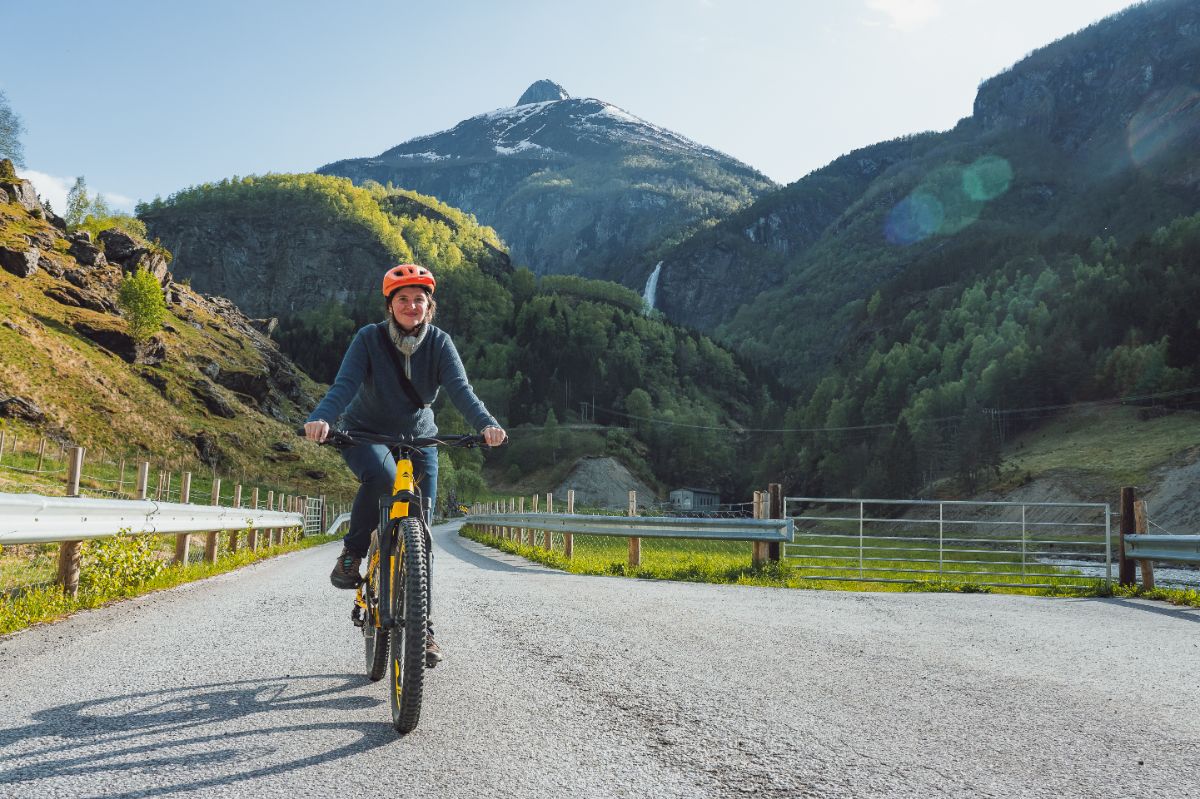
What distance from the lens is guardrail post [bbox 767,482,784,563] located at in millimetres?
13125

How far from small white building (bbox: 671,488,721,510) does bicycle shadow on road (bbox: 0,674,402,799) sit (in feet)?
403

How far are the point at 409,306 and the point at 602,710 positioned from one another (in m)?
2.39

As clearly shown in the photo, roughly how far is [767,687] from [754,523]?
8806 mm

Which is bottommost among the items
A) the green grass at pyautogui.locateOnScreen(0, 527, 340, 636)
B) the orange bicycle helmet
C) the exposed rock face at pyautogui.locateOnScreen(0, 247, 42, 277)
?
the green grass at pyautogui.locateOnScreen(0, 527, 340, 636)

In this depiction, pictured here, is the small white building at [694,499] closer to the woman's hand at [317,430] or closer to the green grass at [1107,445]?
the green grass at [1107,445]

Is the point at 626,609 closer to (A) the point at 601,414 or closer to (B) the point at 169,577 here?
(B) the point at 169,577

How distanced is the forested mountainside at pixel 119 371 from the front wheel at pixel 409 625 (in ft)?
157

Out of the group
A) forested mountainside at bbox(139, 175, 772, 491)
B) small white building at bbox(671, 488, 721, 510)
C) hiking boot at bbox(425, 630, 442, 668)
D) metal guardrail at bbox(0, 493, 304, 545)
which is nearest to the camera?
hiking boot at bbox(425, 630, 442, 668)

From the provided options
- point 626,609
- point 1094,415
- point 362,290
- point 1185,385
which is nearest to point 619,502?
point 1094,415

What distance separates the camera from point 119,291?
257ft

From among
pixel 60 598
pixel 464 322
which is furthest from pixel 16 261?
pixel 464 322

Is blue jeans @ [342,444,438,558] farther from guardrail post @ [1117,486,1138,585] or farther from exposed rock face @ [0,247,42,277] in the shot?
exposed rock face @ [0,247,42,277]

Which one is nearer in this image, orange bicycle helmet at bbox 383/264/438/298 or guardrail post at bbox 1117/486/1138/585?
orange bicycle helmet at bbox 383/264/438/298

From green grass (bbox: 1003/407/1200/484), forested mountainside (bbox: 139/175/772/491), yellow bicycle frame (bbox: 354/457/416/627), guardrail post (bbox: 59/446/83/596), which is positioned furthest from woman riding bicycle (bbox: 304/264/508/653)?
forested mountainside (bbox: 139/175/772/491)
